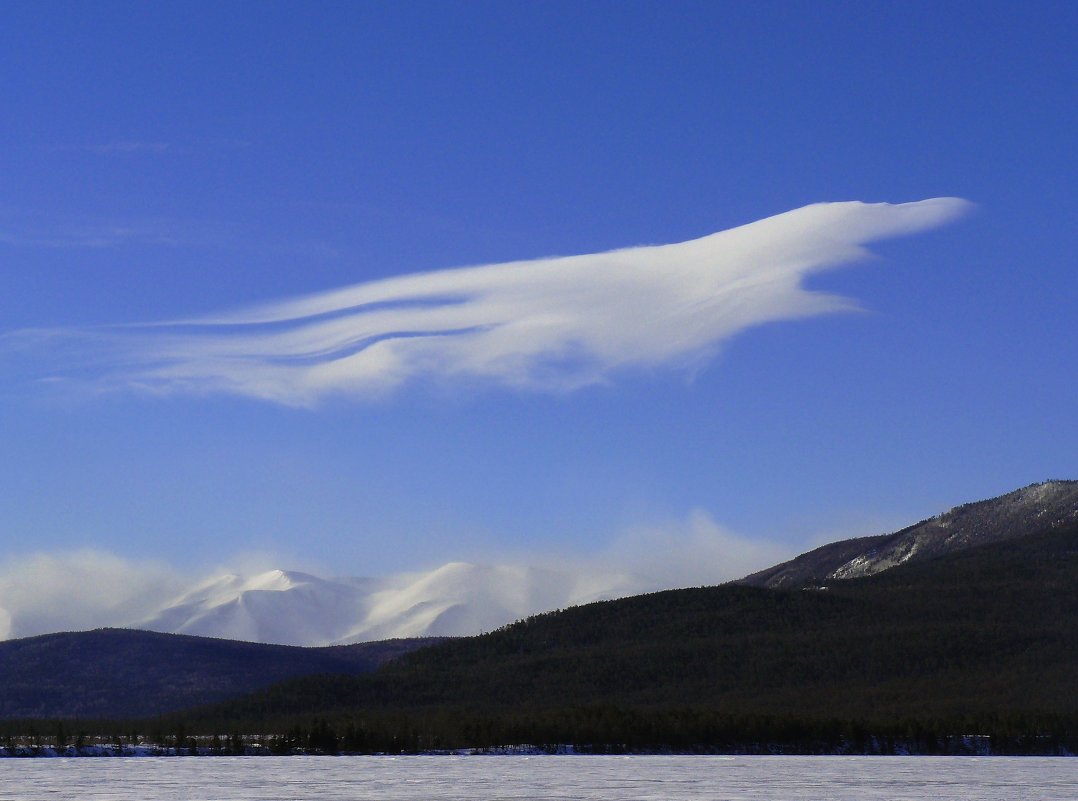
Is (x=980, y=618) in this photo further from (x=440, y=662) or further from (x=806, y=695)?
(x=440, y=662)

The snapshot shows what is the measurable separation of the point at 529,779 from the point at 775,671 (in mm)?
111690

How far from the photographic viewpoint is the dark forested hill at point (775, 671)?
490ft

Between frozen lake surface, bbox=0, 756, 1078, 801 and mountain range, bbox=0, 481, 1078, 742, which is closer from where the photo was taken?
frozen lake surface, bbox=0, 756, 1078, 801

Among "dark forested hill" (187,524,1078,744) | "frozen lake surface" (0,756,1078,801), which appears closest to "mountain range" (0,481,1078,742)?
"dark forested hill" (187,524,1078,744)

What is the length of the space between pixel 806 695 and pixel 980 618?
4216cm

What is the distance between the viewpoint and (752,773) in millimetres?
65438

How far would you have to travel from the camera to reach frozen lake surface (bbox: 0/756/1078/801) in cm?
4991

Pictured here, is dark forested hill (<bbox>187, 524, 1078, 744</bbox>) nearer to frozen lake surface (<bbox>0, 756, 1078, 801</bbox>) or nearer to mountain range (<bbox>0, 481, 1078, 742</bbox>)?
mountain range (<bbox>0, 481, 1078, 742</bbox>)

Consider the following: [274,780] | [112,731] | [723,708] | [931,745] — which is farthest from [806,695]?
[274,780]

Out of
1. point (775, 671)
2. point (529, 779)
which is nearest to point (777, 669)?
point (775, 671)

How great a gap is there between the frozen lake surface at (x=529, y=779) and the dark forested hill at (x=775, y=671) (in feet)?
193

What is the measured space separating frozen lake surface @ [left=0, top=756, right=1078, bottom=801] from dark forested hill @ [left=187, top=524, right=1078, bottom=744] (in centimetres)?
5890

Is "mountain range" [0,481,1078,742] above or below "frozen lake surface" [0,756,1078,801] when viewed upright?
above

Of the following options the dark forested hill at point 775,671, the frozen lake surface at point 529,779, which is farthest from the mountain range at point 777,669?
the frozen lake surface at point 529,779
